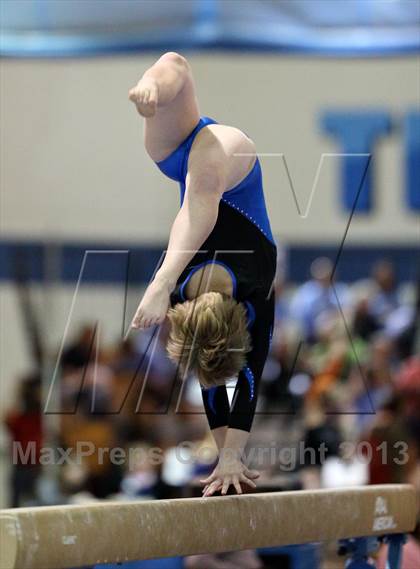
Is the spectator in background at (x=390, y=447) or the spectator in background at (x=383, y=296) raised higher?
the spectator in background at (x=390, y=447)

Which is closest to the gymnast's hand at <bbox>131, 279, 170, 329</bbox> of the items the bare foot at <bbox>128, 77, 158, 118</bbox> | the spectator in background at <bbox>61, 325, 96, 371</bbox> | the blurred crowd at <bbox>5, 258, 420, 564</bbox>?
the bare foot at <bbox>128, 77, 158, 118</bbox>

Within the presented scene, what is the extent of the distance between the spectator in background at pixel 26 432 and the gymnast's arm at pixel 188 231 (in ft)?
13.1

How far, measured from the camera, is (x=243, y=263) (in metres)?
4.23

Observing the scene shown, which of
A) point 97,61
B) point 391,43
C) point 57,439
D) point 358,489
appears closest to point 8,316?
point 57,439

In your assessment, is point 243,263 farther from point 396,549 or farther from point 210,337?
point 396,549

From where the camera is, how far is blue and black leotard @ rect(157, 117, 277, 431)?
4180 mm

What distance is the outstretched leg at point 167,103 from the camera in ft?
12.2

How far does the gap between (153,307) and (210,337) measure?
24cm

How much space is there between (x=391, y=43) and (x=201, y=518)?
3.76 metres

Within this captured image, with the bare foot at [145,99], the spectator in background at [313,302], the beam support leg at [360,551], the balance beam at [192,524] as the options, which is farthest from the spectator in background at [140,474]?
the bare foot at [145,99]

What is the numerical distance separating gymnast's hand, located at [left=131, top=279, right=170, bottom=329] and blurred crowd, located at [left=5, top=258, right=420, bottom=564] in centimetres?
285

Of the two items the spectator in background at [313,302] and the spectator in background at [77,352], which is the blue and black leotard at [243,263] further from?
the spectator in background at [313,302]

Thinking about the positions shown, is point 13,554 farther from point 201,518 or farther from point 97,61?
point 97,61

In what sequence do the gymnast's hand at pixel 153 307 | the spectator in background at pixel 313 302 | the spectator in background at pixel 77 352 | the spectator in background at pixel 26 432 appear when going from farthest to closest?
the spectator in background at pixel 313 302 < the spectator in background at pixel 77 352 < the spectator in background at pixel 26 432 < the gymnast's hand at pixel 153 307
